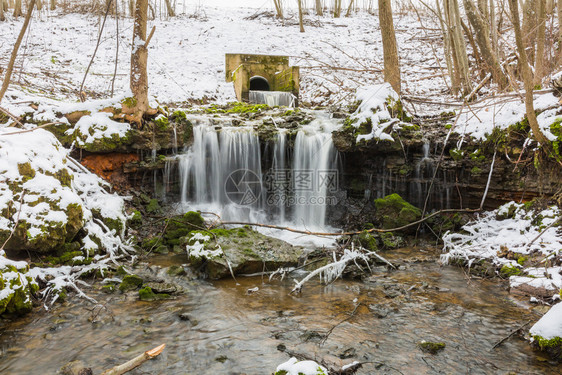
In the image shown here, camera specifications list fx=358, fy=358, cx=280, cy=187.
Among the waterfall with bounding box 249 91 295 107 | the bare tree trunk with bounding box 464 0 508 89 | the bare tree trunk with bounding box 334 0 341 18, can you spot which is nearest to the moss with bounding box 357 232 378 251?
the bare tree trunk with bounding box 464 0 508 89

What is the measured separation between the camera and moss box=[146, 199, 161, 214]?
734 centimetres

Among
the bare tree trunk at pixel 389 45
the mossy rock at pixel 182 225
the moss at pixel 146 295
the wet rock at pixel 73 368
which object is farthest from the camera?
the bare tree trunk at pixel 389 45

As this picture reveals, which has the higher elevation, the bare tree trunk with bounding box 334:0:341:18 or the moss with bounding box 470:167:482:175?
the bare tree trunk with bounding box 334:0:341:18

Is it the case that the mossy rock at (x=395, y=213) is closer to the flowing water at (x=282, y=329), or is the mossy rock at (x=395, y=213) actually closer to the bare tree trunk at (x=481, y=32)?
the flowing water at (x=282, y=329)

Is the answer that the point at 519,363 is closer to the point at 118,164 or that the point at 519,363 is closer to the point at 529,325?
the point at 529,325

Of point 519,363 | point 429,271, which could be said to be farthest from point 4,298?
point 429,271

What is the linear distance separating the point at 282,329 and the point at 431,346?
4.98ft

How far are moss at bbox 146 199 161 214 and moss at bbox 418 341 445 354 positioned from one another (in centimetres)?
→ 563

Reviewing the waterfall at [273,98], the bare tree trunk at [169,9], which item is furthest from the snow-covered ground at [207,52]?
the waterfall at [273,98]

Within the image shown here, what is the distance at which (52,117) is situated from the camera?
6871 millimetres

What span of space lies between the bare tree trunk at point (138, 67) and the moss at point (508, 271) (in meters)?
6.96

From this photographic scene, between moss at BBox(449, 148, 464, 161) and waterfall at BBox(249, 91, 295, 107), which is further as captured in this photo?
waterfall at BBox(249, 91, 295, 107)

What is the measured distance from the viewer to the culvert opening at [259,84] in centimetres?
1555

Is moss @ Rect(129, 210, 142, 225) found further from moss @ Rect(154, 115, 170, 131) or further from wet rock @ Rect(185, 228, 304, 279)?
moss @ Rect(154, 115, 170, 131)
